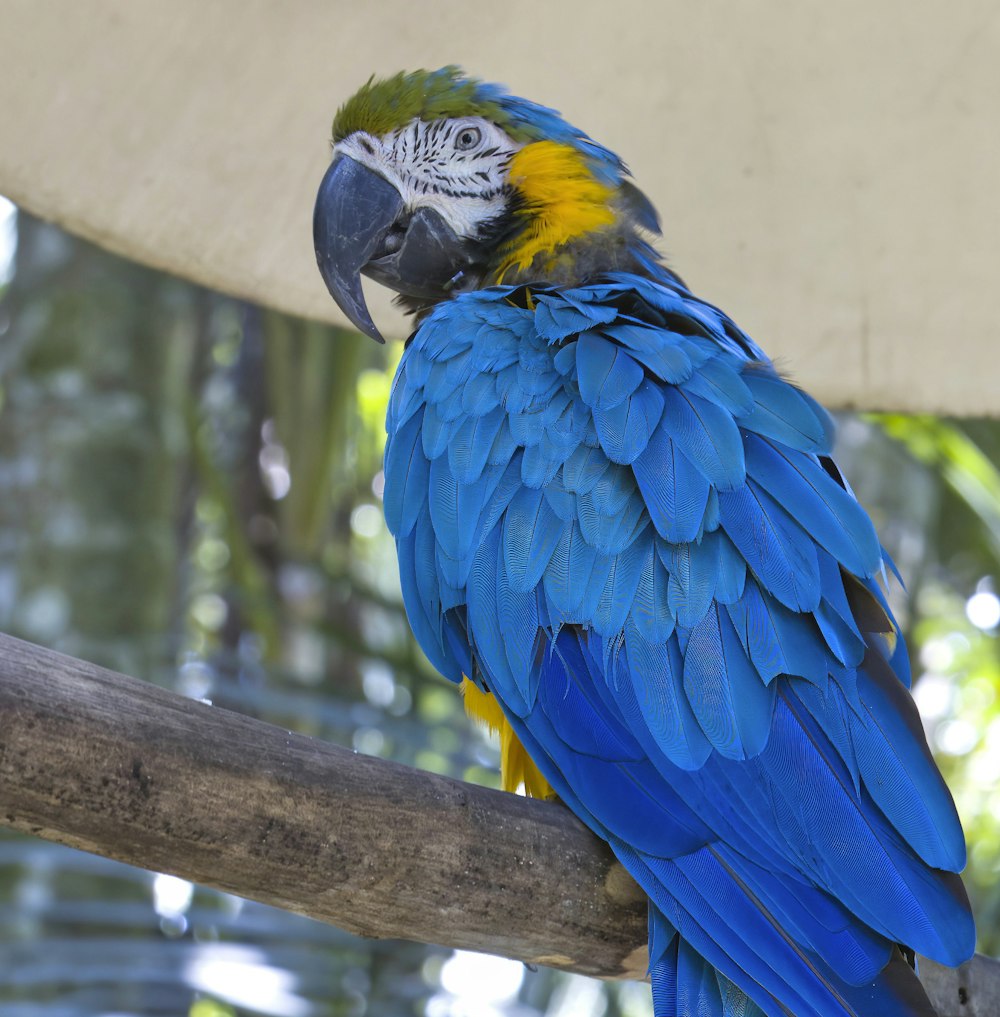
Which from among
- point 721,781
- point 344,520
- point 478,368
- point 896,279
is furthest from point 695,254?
point 344,520

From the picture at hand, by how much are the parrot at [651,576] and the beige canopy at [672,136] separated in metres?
0.11

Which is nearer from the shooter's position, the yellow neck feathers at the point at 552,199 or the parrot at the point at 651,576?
the parrot at the point at 651,576

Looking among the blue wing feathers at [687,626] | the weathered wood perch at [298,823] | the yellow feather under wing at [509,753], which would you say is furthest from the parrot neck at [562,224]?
the weathered wood perch at [298,823]

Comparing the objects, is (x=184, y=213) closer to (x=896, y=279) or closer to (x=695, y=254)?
(x=695, y=254)

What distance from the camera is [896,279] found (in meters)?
1.78

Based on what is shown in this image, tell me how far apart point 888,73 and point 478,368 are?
0.74m

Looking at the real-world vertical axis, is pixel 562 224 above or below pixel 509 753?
above

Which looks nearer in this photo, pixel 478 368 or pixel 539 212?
pixel 478 368

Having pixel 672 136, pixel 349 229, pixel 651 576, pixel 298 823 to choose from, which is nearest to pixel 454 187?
pixel 349 229

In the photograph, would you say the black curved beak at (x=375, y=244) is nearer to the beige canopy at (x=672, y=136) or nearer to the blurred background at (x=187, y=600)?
the beige canopy at (x=672, y=136)

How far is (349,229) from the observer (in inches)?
62.5

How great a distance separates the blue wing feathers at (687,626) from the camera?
3.21ft

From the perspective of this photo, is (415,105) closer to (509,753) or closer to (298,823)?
(509,753)

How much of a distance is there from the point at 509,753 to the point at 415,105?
85 centimetres
